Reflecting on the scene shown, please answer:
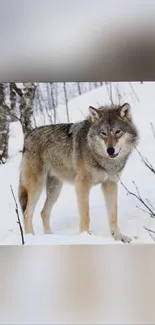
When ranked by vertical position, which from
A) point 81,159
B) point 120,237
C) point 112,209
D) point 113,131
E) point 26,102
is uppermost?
point 26,102

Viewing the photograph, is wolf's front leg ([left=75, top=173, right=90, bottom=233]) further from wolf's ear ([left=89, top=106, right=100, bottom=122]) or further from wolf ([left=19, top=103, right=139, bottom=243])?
wolf's ear ([left=89, top=106, right=100, bottom=122])

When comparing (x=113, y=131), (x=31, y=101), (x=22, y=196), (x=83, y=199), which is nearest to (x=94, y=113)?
(x=113, y=131)

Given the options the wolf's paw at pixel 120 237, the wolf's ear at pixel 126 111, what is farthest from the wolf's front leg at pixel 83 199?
the wolf's ear at pixel 126 111

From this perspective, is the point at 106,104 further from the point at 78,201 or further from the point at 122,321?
the point at 122,321

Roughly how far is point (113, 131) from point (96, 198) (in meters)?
0.31

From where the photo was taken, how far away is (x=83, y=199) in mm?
2443

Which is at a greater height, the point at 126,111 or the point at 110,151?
the point at 126,111

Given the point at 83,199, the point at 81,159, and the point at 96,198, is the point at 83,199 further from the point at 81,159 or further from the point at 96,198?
the point at 81,159

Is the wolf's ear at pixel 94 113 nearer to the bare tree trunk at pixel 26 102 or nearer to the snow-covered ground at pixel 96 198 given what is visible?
the snow-covered ground at pixel 96 198

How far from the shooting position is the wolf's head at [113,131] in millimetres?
2443

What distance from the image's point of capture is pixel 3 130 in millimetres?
2447

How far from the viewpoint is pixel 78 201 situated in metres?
2.45
